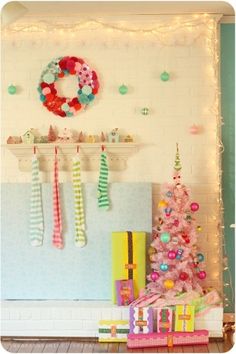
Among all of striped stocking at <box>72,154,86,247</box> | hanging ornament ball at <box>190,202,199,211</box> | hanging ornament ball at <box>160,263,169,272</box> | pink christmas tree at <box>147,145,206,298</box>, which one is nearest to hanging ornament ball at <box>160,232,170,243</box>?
pink christmas tree at <box>147,145,206,298</box>

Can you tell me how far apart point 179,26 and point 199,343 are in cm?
266

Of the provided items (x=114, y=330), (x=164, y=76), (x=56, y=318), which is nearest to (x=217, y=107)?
(x=164, y=76)

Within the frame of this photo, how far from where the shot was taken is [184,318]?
15.7 ft

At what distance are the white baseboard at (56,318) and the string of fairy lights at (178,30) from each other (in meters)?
1.08

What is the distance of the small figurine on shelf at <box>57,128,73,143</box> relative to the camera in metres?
5.29

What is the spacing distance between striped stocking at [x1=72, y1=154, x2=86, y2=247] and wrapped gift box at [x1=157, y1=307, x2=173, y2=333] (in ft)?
3.09

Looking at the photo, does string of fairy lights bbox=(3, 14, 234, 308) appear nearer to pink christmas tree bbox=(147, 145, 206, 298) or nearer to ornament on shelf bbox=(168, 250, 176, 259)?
pink christmas tree bbox=(147, 145, 206, 298)

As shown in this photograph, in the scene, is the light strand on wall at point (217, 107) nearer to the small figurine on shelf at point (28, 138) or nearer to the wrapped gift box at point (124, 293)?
the wrapped gift box at point (124, 293)

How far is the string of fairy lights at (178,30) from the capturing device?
530 centimetres

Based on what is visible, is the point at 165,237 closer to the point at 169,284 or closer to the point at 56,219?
the point at 169,284

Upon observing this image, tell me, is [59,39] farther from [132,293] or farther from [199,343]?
[199,343]

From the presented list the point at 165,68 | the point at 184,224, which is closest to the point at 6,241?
the point at 184,224

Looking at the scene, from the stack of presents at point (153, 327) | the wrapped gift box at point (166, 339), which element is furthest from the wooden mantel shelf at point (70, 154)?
the wrapped gift box at point (166, 339)

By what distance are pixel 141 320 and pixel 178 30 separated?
2472 millimetres
